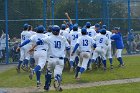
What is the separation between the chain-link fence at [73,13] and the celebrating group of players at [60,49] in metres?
6.06

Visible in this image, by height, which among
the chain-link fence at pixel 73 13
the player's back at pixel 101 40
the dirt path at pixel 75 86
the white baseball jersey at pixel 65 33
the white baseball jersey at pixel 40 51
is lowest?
the dirt path at pixel 75 86

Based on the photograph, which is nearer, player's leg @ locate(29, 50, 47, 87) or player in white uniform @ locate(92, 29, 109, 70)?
player's leg @ locate(29, 50, 47, 87)

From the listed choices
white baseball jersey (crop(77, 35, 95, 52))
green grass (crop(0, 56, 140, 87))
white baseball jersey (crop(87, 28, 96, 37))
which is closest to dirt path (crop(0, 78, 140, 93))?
green grass (crop(0, 56, 140, 87))

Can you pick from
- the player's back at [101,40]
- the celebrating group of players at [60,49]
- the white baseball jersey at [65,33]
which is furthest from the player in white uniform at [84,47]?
the white baseball jersey at [65,33]

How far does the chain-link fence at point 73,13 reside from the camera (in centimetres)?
2630

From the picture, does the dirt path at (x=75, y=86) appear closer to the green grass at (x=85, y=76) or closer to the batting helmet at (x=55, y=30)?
the green grass at (x=85, y=76)

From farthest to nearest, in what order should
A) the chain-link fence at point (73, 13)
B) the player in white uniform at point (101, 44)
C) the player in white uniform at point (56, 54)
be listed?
1. the chain-link fence at point (73, 13)
2. the player in white uniform at point (101, 44)
3. the player in white uniform at point (56, 54)

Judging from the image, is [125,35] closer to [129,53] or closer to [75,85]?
[129,53]

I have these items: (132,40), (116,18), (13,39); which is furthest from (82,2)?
(13,39)

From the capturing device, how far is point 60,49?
1353 centimetres

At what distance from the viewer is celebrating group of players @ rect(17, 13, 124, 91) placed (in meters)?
13.4

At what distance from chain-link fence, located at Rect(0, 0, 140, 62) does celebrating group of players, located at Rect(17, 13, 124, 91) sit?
6.06 m

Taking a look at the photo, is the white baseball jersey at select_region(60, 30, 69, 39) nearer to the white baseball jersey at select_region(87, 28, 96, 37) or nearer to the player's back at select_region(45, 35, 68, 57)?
the white baseball jersey at select_region(87, 28, 96, 37)

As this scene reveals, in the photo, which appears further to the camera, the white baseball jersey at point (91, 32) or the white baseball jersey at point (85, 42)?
the white baseball jersey at point (91, 32)
